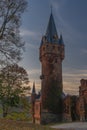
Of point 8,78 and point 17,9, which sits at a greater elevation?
point 17,9

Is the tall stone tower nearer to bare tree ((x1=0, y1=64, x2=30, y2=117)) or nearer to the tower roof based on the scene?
the tower roof

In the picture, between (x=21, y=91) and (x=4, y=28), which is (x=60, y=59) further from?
(x=4, y=28)

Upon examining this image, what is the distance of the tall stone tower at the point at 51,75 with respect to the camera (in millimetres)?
50688

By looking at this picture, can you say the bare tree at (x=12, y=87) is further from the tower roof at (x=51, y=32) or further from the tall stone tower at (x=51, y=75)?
the tower roof at (x=51, y=32)

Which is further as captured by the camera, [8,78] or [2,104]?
[2,104]

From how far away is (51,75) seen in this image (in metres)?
51.3

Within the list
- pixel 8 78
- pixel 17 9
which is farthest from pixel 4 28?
pixel 8 78

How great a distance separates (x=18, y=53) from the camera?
1861 centimetres

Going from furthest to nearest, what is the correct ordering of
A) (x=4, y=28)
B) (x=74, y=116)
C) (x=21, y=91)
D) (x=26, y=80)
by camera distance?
(x=74, y=116)
(x=26, y=80)
(x=21, y=91)
(x=4, y=28)

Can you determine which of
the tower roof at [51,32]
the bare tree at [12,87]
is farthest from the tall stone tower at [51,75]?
the bare tree at [12,87]

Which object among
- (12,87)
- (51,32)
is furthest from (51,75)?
(12,87)

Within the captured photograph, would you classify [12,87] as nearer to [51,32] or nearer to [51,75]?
[51,75]

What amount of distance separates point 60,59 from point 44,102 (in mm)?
9003

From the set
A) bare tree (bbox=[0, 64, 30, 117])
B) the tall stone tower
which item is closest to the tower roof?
the tall stone tower
